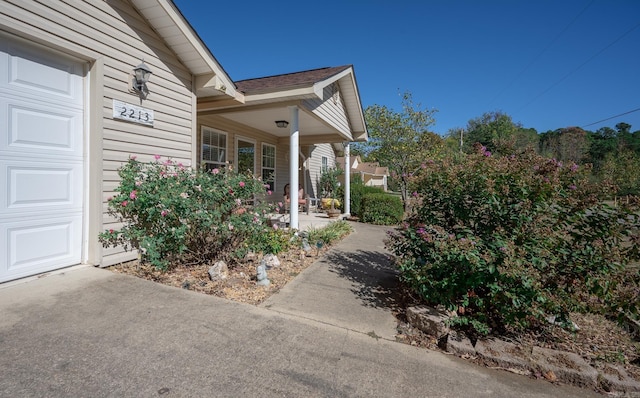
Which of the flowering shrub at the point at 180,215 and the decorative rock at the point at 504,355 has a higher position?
the flowering shrub at the point at 180,215

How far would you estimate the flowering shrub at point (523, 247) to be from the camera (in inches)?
96.0

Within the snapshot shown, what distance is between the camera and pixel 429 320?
2.71 meters

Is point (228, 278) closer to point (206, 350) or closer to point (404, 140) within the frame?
point (206, 350)

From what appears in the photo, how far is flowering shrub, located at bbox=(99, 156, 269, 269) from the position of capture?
12.6ft

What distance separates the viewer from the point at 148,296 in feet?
10.1

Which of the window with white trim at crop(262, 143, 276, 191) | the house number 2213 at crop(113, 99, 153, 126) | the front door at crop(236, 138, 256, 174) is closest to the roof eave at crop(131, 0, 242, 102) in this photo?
the house number 2213 at crop(113, 99, 153, 126)

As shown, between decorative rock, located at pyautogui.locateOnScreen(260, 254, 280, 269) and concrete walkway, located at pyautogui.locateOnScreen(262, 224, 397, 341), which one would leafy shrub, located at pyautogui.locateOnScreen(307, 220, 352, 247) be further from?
decorative rock, located at pyautogui.locateOnScreen(260, 254, 280, 269)

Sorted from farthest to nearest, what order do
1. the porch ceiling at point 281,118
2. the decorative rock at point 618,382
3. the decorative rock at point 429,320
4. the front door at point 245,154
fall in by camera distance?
the front door at point 245,154
the porch ceiling at point 281,118
the decorative rock at point 429,320
the decorative rock at point 618,382

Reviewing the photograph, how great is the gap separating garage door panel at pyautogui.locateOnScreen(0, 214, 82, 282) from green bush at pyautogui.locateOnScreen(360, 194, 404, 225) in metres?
7.67

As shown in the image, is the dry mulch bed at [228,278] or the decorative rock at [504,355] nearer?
the decorative rock at [504,355]

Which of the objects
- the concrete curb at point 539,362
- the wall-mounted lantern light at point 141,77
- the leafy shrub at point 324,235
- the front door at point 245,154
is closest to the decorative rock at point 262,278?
the concrete curb at point 539,362

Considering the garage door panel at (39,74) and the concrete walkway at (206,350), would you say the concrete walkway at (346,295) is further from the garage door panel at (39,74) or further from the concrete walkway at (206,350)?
the garage door panel at (39,74)

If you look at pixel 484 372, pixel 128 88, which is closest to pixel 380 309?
pixel 484 372

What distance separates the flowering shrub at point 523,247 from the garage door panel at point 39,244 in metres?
4.09
